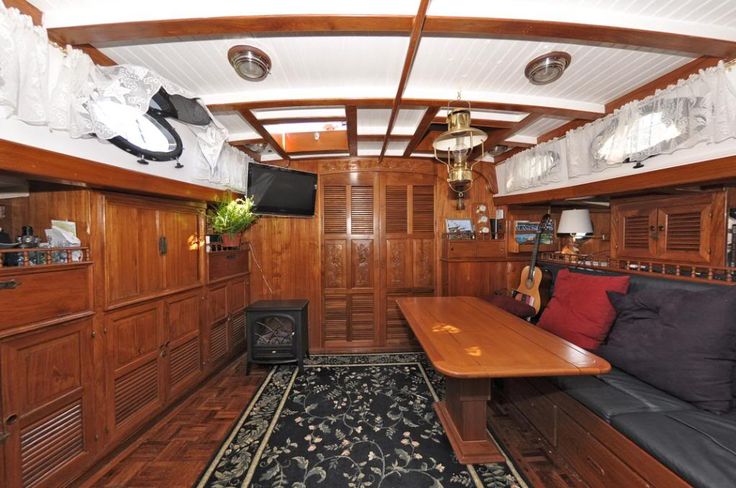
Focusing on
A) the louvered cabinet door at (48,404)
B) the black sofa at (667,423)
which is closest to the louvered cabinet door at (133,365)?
the louvered cabinet door at (48,404)

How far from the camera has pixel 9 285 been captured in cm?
130

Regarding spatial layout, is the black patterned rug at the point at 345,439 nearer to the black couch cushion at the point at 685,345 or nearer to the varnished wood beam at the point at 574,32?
the black couch cushion at the point at 685,345

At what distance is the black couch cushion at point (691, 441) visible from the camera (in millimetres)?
983

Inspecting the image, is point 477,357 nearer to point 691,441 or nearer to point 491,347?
point 491,347

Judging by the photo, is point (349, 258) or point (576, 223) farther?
point (349, 258)

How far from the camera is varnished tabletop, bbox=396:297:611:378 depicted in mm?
1239

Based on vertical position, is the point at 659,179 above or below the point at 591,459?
above

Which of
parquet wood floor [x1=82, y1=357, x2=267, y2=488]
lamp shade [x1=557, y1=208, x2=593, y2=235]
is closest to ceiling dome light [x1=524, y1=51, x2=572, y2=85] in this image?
lamp shade [x1=557, y1=208, x2=593, y2=235]

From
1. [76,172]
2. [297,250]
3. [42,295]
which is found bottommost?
[42,295]

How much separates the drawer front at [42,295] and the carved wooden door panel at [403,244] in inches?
109

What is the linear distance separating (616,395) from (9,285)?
326 centimetres

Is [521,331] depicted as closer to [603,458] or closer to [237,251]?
[603,458]

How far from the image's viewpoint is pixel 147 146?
1.85m

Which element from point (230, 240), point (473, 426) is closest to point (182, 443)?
point (230, 240)
